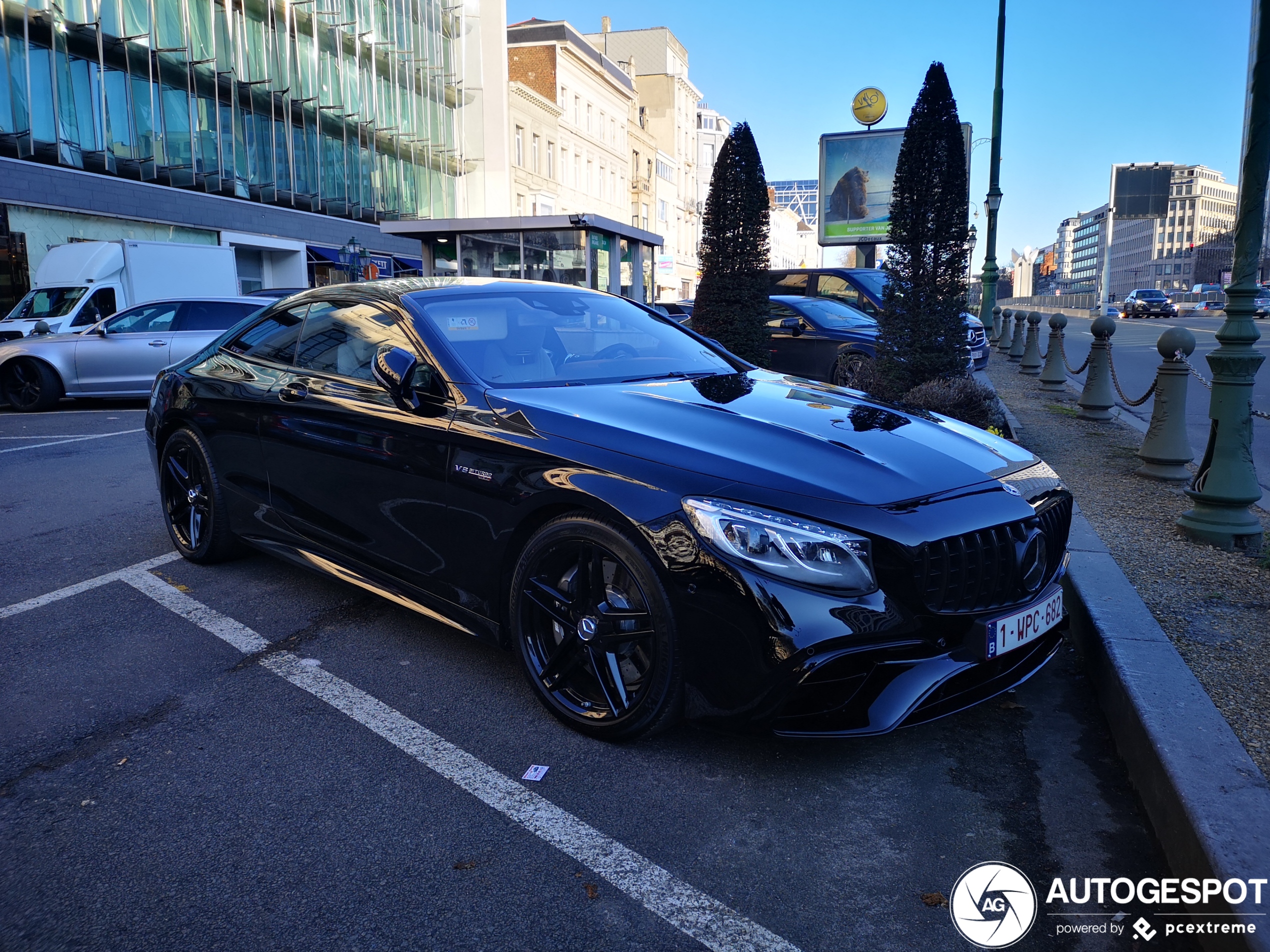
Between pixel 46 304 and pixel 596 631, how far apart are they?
50.4 ft

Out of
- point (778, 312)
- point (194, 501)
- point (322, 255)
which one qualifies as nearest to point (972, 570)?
point (194, 501)

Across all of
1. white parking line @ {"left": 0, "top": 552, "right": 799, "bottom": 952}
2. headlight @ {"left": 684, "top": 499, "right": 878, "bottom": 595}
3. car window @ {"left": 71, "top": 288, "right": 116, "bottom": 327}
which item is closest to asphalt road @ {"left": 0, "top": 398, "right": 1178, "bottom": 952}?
white parking line @ {"left": 0, "top": 552, "right": 799, "bottom": 952}

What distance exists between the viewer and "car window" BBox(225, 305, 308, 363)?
4418 mm

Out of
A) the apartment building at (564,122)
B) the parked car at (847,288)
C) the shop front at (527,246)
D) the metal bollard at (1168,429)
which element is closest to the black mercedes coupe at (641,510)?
the metal bollard at (1168,429)

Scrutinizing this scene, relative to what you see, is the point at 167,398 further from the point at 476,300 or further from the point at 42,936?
the point at 42,936

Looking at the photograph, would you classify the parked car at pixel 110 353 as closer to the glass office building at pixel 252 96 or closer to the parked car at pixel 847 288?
the parked car at pixel 847 288

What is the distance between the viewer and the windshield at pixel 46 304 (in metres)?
14.6

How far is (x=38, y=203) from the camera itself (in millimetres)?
21719

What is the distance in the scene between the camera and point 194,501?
4910 mm

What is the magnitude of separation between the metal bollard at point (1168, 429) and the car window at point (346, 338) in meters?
5.29

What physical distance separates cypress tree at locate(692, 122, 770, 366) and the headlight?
409 inches

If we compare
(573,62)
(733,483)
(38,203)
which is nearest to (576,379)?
(733,483)

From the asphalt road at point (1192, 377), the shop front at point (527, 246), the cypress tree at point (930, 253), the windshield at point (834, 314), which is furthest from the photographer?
the shop front at point (527, 246)

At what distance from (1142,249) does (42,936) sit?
200898mm
